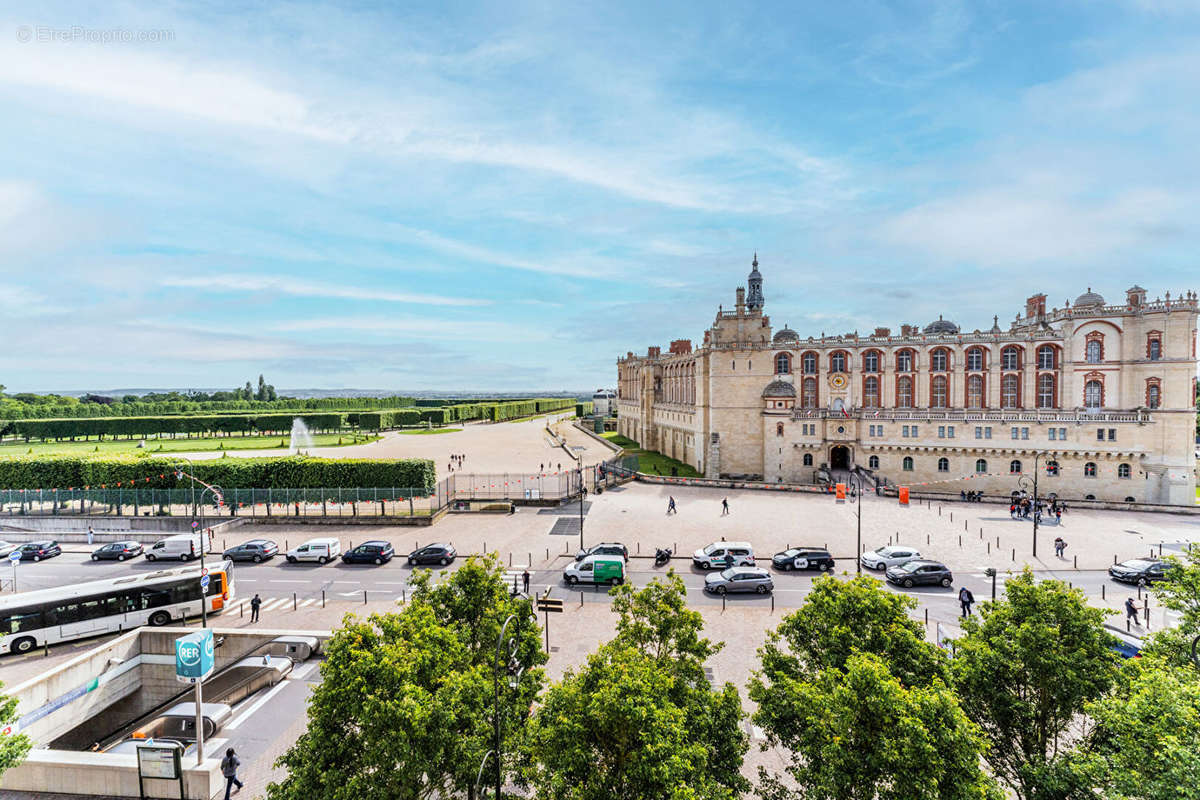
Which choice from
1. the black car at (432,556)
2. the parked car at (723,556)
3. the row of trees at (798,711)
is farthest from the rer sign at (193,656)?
the parked car at (723,556)

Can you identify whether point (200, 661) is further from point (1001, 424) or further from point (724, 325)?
point (1001, 424)

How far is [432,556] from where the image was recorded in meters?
30.8

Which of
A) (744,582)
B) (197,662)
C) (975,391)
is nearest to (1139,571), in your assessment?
(744,582)

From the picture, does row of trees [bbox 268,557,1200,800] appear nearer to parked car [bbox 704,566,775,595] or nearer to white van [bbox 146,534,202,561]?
parked car [bbox 704,566,775,595]

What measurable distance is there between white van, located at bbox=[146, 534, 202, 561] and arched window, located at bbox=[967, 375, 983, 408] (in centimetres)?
6817

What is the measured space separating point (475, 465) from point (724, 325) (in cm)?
3329

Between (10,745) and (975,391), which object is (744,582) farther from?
(975,391)

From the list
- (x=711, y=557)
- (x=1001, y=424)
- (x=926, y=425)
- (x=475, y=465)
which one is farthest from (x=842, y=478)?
(x=475, y=465)

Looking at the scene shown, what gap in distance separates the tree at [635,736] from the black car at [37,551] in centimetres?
4039

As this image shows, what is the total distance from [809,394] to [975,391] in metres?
16.0

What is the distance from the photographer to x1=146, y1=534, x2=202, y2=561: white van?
32781 millimetres

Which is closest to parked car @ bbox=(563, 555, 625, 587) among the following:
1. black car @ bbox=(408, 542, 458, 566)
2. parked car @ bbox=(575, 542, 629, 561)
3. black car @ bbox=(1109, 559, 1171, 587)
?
parked car @ bbox=(575, 542, 629, 561)

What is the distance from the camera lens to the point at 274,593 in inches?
1074

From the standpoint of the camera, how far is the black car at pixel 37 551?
3310cm
